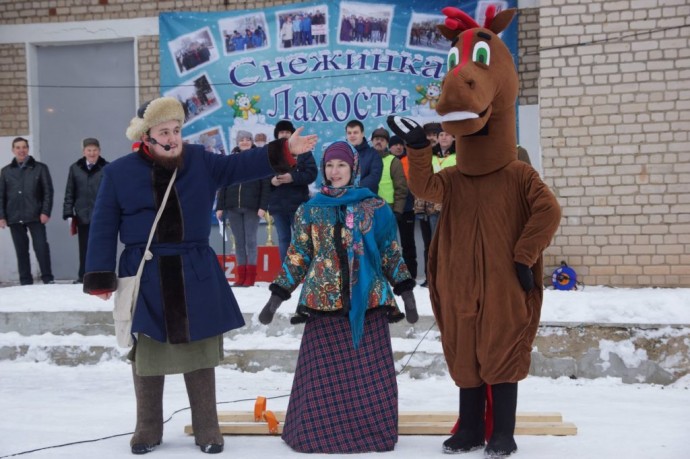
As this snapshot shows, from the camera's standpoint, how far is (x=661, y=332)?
6.66 m

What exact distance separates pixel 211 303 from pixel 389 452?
115cm

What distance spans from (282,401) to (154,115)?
2.44 m

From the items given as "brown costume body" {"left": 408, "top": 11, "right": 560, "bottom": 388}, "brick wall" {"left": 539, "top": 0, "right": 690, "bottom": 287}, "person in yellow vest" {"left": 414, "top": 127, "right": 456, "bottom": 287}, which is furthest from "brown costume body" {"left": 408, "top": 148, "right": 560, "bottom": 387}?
"brick wall" {"left": 539, "top": 0, "right": 690, "bottom": 287}

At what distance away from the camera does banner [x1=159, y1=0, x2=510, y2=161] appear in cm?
1026

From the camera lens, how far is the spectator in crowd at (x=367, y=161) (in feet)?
27.2

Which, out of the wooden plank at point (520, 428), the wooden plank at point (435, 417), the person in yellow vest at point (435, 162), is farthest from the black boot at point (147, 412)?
the person in yellow vest at point (435, 162)

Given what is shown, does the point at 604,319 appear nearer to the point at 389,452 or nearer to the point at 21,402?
the point at 389,452

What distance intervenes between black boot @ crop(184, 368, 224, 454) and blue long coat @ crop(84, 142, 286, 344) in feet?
0.93

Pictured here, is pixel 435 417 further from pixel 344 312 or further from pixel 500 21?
pixel 500 21

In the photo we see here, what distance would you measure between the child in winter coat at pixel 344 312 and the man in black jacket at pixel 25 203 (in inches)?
229

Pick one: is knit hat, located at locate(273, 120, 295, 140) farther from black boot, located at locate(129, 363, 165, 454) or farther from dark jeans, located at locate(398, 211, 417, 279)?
black boot, located at locate(129, 363, 165, 454)

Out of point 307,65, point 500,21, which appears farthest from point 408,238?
point 500,21

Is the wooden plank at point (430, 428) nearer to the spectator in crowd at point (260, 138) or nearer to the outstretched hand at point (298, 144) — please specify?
the outstretched hand at point (298, 144)

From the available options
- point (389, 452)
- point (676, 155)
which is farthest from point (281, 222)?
point (389, 452)
